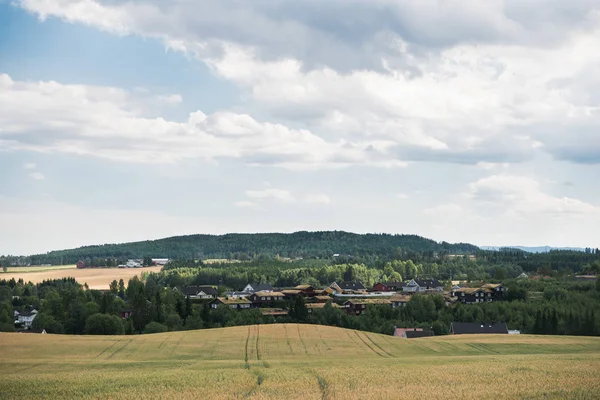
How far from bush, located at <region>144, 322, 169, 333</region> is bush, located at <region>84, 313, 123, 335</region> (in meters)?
4.50

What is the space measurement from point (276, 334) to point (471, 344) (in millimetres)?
24146

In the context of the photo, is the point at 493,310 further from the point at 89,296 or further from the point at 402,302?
the point at 89,296

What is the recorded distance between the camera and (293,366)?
6475 cm

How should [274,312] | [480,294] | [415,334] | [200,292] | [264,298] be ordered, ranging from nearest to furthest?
1. [415,334]
2. [274,312]
3. [480,294]
4. [264,298]
5. [200,292]

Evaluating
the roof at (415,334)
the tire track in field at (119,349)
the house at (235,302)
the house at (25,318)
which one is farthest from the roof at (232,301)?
the tire track in field at (119,349)

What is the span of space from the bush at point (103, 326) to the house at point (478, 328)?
168 ft

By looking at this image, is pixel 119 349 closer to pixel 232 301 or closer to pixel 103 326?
pixel 103 326

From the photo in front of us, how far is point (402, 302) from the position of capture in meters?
150

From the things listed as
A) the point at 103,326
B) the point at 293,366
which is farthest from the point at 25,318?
the point at 293,366

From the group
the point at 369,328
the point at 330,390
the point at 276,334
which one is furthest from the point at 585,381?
the point at 369,328

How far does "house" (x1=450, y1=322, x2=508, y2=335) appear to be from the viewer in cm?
11131

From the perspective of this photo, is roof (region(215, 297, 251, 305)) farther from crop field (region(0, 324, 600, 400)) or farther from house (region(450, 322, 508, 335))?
house (region(450, 322, 508, 335))

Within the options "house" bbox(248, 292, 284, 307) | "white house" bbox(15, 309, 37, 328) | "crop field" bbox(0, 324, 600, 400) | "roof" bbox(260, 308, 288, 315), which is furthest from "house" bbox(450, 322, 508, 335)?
"white house" bbox(15, 309, 37, 328)

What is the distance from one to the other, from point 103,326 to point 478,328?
56.7 m
